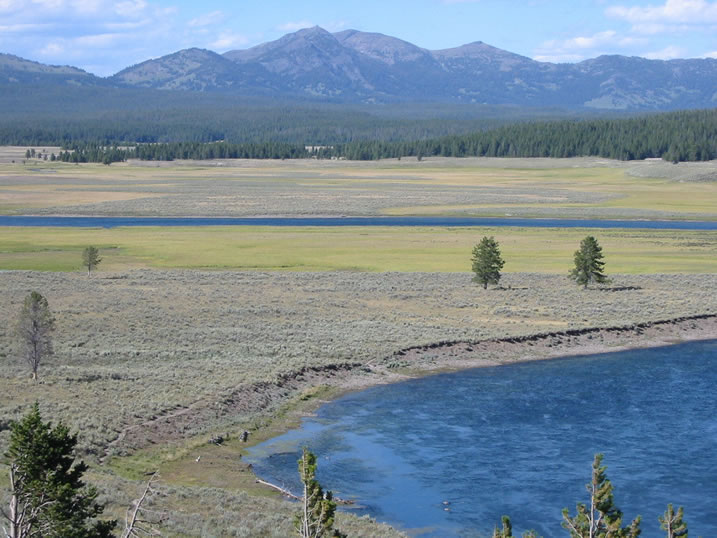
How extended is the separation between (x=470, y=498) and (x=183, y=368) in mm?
16199

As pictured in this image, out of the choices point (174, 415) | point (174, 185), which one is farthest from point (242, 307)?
point (174, 185)

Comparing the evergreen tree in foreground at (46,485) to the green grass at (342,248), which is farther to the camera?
the green grass at (342,248)

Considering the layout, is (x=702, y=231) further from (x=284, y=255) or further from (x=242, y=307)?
(x=242, y=307)

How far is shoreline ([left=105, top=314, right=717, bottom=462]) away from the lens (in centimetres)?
A: 3353

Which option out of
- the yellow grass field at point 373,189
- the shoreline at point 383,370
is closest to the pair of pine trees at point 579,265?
the shoreline at point 383,370

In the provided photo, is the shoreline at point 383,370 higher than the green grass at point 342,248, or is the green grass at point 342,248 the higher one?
the green grass at point 342,248

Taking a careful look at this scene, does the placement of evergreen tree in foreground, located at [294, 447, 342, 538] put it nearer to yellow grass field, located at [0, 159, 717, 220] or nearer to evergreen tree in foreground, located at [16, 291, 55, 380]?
evergreen tree in foreground, located at [16, 291, 55, 380]

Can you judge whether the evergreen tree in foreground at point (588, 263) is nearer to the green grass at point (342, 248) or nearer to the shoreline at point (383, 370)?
the green grass at point (342, 248)

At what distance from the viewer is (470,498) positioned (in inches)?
1078

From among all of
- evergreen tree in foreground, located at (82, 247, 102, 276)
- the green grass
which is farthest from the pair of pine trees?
evergreen tree in foreground, located at (82, 247, 102, 276)

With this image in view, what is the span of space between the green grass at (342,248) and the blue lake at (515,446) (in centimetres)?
2688

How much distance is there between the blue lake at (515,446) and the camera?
26875 millimetres

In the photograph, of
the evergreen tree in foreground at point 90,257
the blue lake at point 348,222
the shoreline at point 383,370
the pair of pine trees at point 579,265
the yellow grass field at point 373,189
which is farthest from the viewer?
the yellow grass field at point 373,189

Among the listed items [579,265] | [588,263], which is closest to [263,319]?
[579,265]
